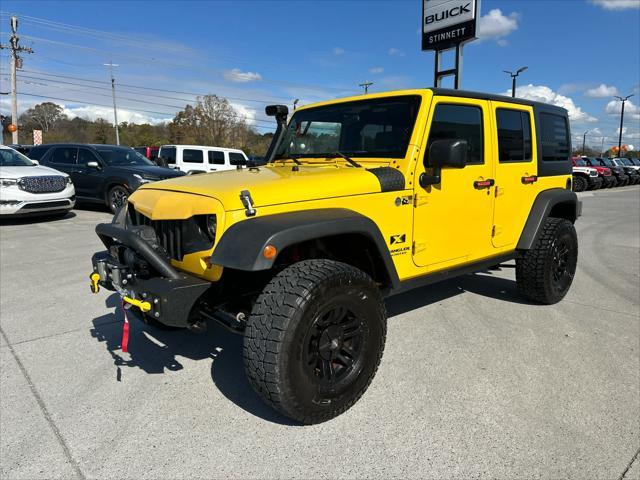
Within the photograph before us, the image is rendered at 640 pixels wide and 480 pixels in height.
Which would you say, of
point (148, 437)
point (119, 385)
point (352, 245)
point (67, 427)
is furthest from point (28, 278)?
point (352, 245)

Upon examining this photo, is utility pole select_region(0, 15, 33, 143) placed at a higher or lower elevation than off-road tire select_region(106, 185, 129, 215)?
higher

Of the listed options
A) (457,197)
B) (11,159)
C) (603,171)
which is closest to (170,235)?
(457,197)

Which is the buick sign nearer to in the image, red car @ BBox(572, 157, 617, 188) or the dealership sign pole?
the dealership sign pole

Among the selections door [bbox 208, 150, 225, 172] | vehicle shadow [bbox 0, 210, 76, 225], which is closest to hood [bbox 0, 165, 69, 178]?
vehicle shadow [bbox 0, 210, 76, 225]

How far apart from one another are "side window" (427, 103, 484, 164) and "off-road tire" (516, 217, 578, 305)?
1.18 meters

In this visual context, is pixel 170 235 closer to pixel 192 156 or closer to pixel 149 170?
pixel 149 170

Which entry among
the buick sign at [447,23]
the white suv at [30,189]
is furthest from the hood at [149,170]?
the buick sign at [447,23]

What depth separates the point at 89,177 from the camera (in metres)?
10.8

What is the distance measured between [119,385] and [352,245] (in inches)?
70.2

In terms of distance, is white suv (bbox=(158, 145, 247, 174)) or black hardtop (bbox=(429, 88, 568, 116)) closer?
black hardtop (bbox=(429, 88, 568, 116))

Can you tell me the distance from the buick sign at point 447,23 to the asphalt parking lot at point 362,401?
9.77 metres

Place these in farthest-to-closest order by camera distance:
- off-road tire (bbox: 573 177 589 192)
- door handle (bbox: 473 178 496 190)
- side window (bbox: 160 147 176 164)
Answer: off-road tire (bbox: 573 177 589 192), side window (bbox: 160 147 176 164), door handle (bbox: 473 178 496 190)

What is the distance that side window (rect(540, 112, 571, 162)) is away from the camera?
4.48 m

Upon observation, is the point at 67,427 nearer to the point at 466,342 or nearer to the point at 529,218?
the point at 466,342
